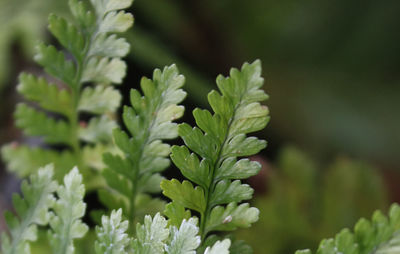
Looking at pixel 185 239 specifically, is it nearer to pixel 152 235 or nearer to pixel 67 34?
pixel 152 235

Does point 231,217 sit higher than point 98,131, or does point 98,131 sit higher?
point 98,131

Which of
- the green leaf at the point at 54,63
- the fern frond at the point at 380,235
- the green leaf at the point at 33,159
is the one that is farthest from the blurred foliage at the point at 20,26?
the fern frond at the point at 380,235

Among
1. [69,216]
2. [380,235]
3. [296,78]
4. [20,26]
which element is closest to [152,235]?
[69,216]

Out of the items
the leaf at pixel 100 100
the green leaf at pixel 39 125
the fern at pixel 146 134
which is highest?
the leaf at pixel 100 100

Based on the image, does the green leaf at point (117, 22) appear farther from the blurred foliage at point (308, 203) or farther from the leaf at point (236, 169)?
the blurred foliage at point (308, 203)

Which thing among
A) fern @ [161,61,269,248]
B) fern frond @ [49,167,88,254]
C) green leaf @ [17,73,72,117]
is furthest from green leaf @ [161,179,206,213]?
green leaf @ [17,73,72,117]
